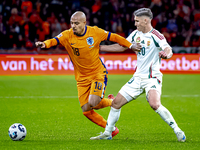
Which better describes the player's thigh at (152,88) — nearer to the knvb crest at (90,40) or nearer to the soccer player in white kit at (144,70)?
the soccer player in white kit at (144,70)

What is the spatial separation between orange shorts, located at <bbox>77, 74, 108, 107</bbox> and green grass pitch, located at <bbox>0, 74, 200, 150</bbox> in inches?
24.9

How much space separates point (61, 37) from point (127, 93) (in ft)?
4.58

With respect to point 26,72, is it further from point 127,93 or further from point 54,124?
point 127,93

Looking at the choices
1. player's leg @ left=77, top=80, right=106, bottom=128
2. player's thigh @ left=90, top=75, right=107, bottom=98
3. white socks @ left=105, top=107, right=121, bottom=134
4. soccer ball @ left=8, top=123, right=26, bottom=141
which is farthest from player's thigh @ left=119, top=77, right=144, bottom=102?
soccer ball @ left=8, top=123, right=26, bottom=141

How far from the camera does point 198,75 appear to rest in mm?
15961

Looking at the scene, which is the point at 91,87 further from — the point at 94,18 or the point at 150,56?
the point at 94,18

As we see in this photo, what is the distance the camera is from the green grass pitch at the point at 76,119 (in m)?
5.19

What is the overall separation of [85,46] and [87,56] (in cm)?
17

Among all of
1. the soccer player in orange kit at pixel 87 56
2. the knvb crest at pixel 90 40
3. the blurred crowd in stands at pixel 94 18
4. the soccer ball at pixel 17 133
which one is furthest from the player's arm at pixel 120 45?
the blurred crowd in stands at pixel 94 18

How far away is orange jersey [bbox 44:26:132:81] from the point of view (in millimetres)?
5679

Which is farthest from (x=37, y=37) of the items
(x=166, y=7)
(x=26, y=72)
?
(x=166, y=7)

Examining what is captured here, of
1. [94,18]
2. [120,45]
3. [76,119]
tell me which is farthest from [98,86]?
[94,18]

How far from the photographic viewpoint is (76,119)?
7375 mm

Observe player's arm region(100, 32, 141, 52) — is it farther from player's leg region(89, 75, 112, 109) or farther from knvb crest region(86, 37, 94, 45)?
player's leg region(89, 75, 112, 109)
